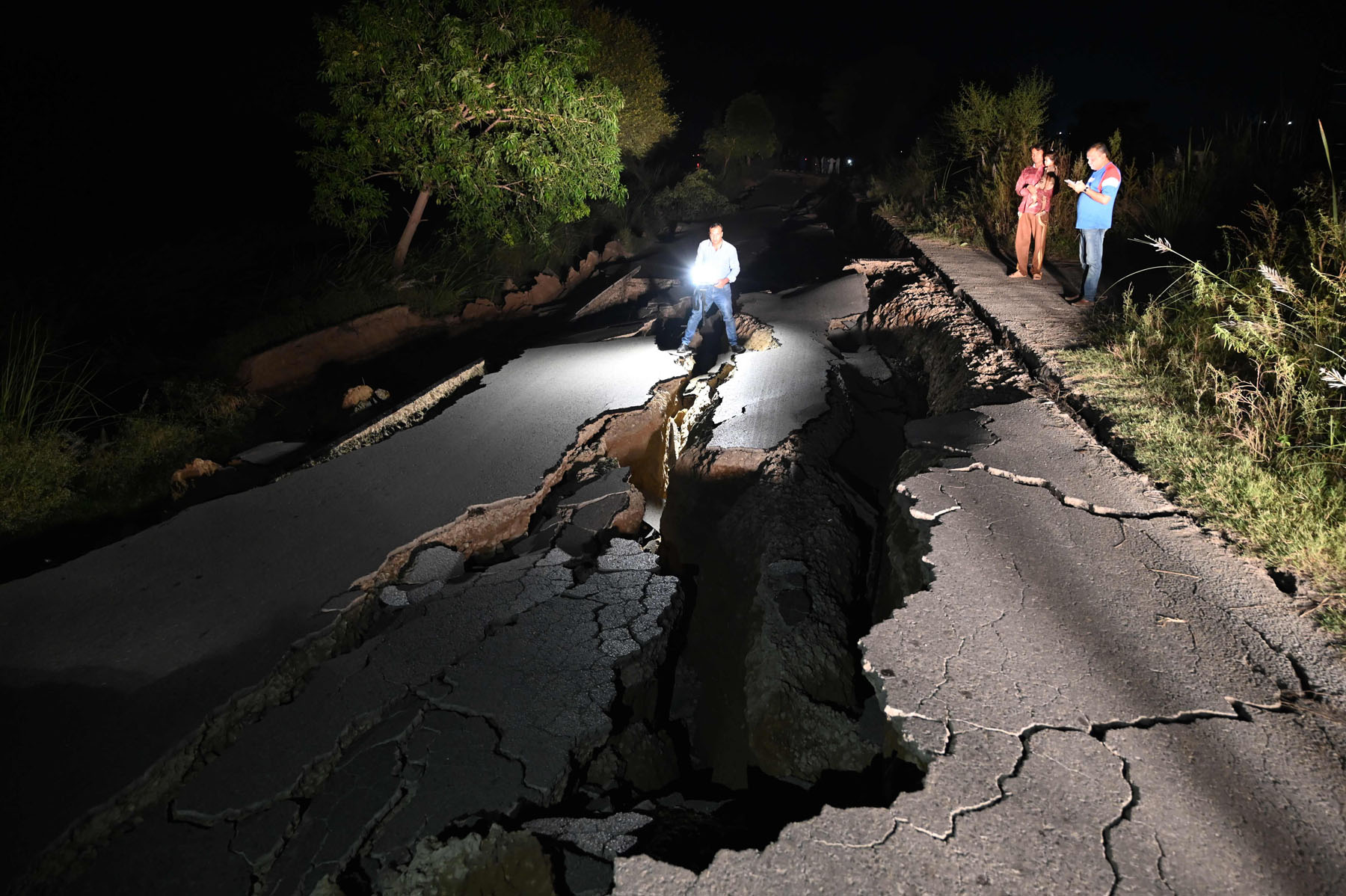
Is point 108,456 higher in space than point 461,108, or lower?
lower

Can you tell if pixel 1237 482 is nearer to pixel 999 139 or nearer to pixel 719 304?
pixel 719 304

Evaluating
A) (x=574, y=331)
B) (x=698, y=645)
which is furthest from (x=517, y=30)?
(x=698, y=645)

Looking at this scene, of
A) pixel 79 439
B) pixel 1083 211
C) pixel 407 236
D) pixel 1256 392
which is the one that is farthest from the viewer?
pixel 407 236

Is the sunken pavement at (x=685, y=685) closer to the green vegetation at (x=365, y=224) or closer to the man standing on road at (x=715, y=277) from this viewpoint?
the green vegetation at (x=365, y=224)

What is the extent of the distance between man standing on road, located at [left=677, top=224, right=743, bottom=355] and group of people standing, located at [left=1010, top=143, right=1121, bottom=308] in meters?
2.95

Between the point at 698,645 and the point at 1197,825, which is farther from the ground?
the point at 1197,825

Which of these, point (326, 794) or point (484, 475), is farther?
point (484, 475)

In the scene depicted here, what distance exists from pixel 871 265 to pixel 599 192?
3.88 meters

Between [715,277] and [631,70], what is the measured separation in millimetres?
15619

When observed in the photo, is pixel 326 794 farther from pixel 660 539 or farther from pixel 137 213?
pixel 137 213

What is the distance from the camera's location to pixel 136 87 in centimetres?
1327

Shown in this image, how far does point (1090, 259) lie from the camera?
598 cm

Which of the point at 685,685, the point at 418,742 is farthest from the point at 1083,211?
the point at 418,742

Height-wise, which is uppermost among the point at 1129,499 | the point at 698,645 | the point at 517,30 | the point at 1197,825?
the point at 517,30
